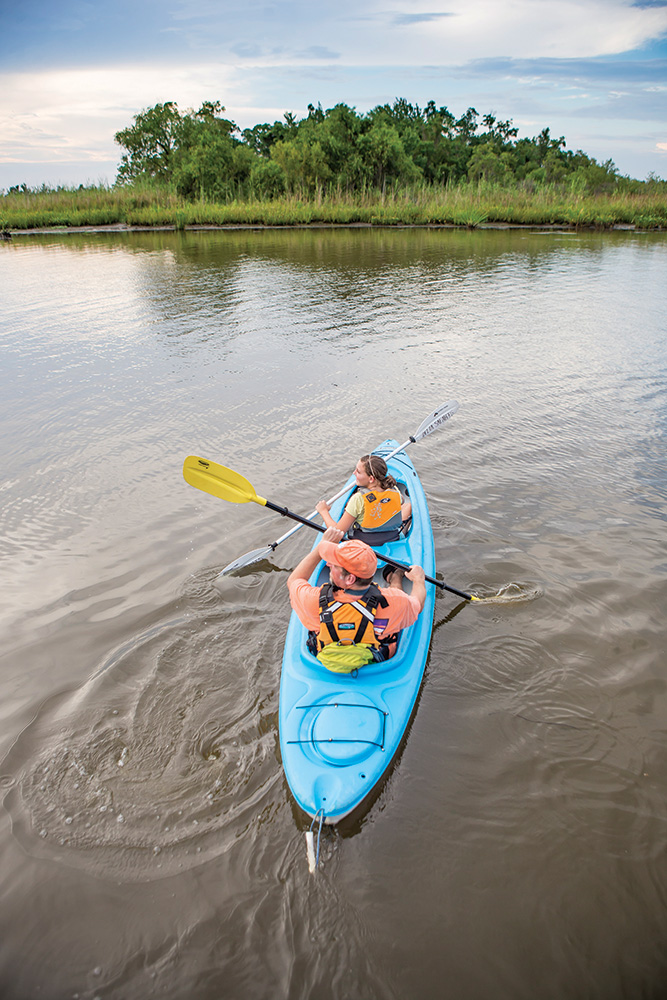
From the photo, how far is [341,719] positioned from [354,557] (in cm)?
82

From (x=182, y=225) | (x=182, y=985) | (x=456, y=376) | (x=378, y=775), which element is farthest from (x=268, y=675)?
(x=182, y=225)

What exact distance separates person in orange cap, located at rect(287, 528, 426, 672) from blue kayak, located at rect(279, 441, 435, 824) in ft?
0.44

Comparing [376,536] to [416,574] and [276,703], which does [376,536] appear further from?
[276,703]

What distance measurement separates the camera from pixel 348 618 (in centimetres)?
292

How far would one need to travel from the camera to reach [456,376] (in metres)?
8.12

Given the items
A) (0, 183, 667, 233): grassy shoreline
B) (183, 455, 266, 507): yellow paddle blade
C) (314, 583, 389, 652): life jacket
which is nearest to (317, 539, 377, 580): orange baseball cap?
(314, 583, 389, 652): life jacket

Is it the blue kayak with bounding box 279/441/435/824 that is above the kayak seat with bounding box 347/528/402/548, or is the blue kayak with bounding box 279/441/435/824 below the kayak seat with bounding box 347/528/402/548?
below

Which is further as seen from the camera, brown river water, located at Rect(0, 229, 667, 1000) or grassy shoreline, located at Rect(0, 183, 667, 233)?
grassy shoreline, located at Rect(0, 183, 667, 233)

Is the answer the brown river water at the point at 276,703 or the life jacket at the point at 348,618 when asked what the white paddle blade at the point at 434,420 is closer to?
the brown river water at the point at 276,703

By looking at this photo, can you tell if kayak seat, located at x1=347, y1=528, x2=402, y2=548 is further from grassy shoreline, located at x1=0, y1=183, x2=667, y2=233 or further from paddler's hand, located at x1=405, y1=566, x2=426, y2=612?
grassy shoreline, located at x1=0, y1=183, x2=667, y2=233

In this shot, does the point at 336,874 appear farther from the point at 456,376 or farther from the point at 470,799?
the point at 456,376

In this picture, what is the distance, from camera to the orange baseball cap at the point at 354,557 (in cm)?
277

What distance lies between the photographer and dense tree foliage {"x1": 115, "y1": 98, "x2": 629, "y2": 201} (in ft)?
95.0

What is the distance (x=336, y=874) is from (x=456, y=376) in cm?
691
